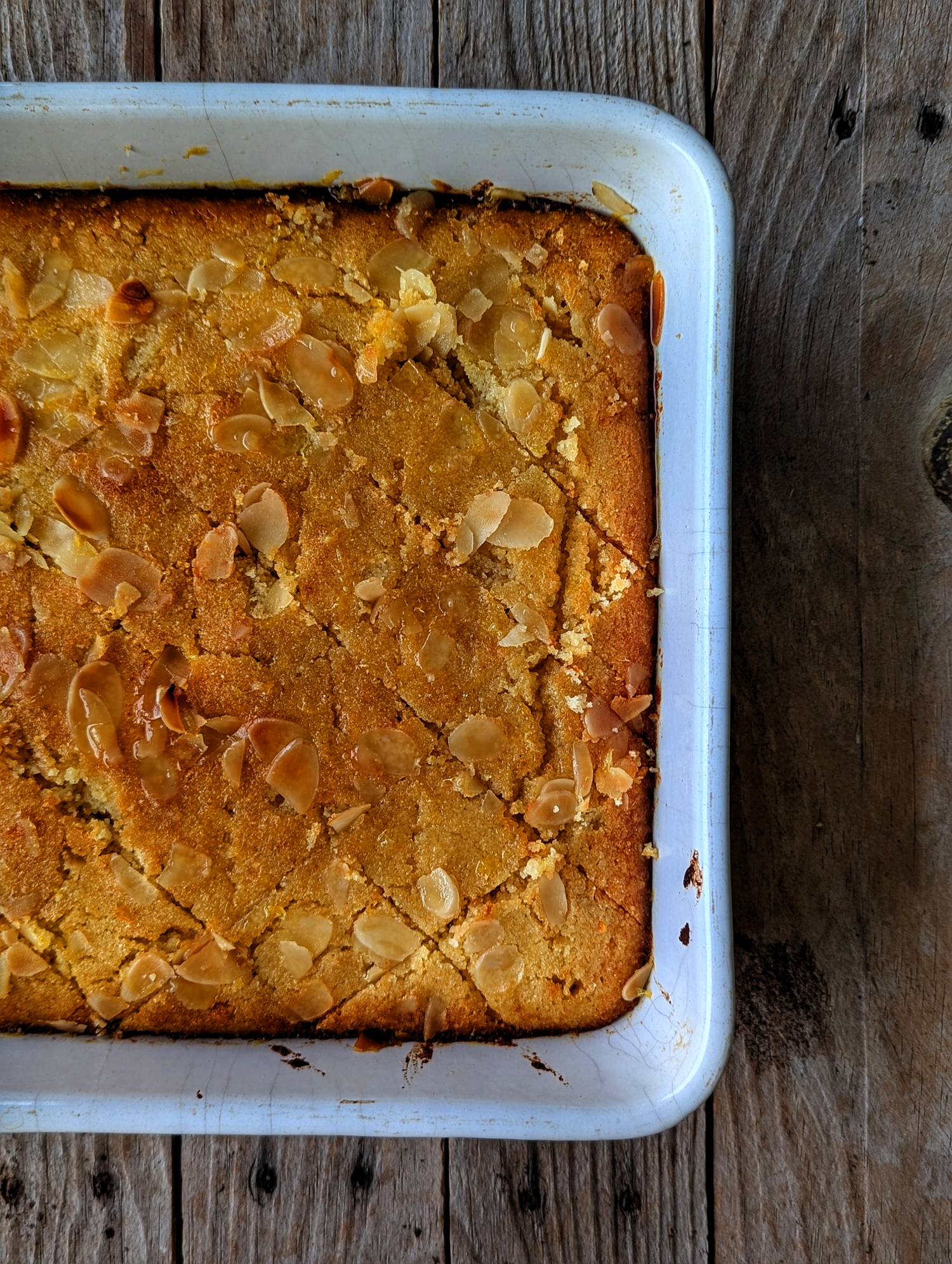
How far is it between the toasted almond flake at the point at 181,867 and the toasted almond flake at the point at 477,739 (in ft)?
1.42

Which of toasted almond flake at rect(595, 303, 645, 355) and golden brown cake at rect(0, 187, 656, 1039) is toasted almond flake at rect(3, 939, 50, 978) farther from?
toasted almond flake at rect(595, 303, 645, 355)

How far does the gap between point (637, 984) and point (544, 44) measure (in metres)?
1.56

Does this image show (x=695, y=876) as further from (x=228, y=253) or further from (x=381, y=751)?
(x=228, y=253)

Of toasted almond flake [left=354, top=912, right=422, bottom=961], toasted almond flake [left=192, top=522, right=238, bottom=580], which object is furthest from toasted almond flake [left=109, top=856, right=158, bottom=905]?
toasted almond flake [left=192, top=522, right=238, bottom=580]

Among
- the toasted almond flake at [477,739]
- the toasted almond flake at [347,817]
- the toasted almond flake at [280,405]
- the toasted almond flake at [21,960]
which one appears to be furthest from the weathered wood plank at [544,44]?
the toasted almond flake at [21,960]

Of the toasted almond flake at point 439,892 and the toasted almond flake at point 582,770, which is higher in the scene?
the toasted almond flake at point 582,770

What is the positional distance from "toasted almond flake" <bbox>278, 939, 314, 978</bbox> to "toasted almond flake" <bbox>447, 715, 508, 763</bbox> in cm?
39

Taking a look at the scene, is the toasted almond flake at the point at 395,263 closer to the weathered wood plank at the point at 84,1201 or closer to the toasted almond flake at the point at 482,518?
the toasted almond flake at the point at 482,518

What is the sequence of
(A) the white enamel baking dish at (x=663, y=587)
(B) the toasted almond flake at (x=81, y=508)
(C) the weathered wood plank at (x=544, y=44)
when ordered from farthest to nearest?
(C) the weathered wood plank at (x=544, y=44) → (B) the toasted almond flake at (x=81, y=508) → (A) the white enamel baking dish at (x=663, y=587)

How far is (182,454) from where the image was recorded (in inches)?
47.7

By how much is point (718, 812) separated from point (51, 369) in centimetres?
120

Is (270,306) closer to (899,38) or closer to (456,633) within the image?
(456,633)

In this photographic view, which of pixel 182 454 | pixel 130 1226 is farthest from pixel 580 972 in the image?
pixel 182 454

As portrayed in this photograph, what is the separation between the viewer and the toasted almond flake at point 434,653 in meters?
1.23
